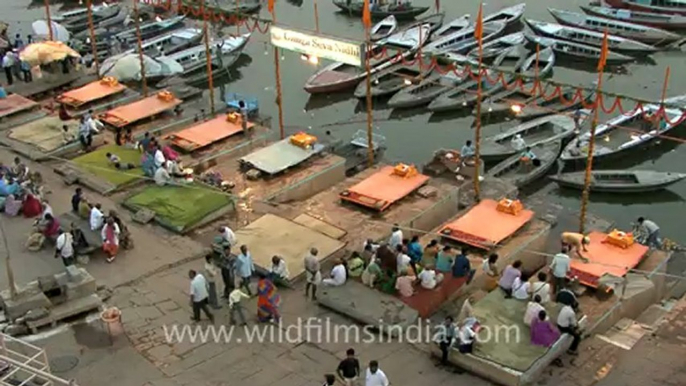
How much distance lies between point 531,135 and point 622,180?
420 centimetres

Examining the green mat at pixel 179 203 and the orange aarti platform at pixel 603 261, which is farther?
the green mat at pixel 179 203

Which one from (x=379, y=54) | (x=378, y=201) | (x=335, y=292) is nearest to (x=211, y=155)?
(x=378, y=201)

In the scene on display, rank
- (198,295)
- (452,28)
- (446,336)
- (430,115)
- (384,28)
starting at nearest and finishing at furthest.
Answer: (446,336), (198,295), (430,115), (452,28), (384,28)

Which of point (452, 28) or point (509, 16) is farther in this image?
point (509, 16)

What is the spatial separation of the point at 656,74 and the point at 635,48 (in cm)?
174

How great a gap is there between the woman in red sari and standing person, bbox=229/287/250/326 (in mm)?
325

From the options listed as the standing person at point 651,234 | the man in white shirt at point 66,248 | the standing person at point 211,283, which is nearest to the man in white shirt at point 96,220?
the man in white shirt at point 66,248

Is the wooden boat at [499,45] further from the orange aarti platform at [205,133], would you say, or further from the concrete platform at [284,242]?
the concrete platform at [284,242]

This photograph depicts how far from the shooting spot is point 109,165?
2436 centimetres

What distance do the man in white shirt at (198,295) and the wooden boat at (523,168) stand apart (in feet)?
42.7

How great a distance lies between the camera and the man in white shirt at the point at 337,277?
17156mm

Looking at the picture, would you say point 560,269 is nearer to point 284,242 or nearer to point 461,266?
point 461,266

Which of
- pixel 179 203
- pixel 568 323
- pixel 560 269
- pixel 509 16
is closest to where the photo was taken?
pixel 568 323

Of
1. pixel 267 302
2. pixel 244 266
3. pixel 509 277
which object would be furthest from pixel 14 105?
pixel 509 277
